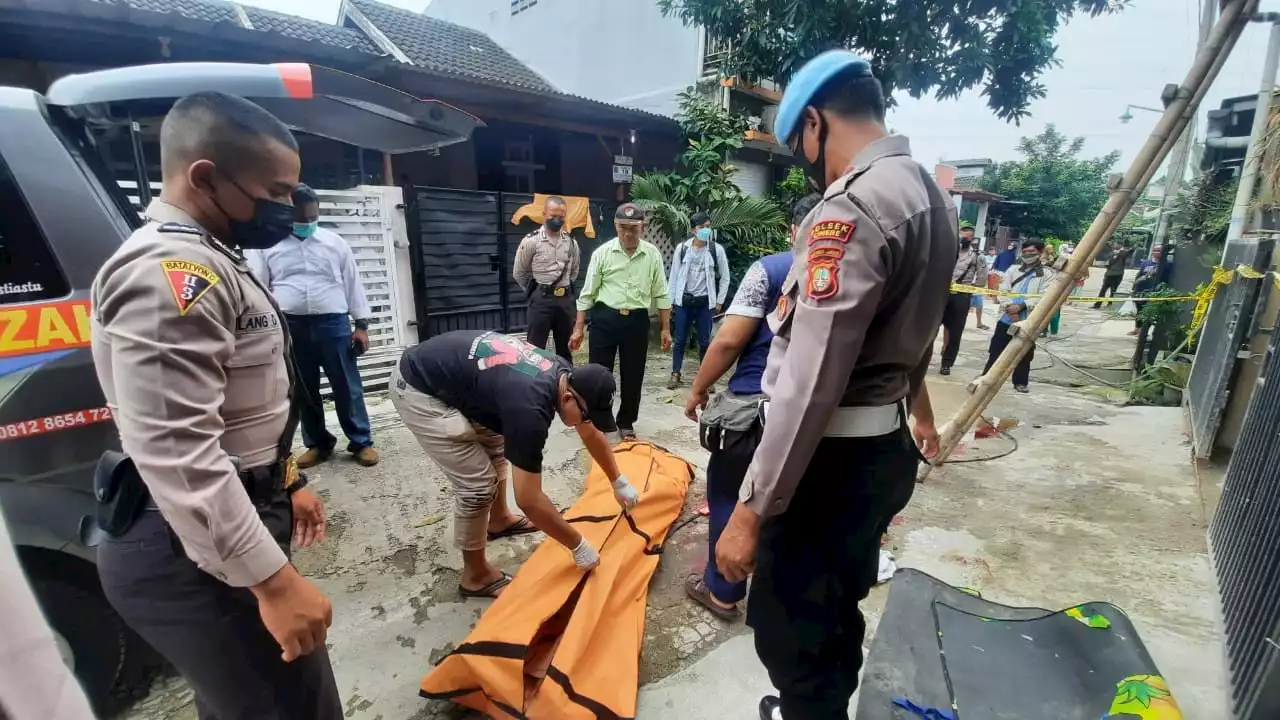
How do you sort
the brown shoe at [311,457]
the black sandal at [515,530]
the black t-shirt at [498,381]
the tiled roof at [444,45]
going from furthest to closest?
the tiled roof at [444,45]
the brown shoe at [311,457]
the black sandal at [515,530]
the black t-shirt at [498,381]

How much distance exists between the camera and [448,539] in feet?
9.20

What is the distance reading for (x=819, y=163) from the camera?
4.34 ft

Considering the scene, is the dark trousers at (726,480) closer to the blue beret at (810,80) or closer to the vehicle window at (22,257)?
the blue beret at (810,80)

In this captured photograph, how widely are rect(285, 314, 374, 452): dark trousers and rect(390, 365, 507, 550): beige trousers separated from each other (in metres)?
1.48

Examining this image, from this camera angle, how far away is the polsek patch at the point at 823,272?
3.51 ft

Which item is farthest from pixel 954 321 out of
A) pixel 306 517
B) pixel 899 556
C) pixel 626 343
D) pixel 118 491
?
pixel 118 491

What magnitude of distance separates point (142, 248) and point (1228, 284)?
18.1ft

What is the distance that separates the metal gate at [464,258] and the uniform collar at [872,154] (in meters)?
5.07

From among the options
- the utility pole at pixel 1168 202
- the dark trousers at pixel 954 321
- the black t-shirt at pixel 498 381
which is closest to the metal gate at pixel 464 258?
the black t-shirt at pixel 498 381

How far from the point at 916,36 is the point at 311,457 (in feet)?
23.7

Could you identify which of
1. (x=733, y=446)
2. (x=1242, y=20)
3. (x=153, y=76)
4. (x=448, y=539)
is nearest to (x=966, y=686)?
(x=733, y=446)

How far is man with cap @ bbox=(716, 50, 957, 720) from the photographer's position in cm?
109

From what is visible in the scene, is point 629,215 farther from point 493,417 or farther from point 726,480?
point 726,480

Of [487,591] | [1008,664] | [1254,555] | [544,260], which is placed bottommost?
[487,591]
